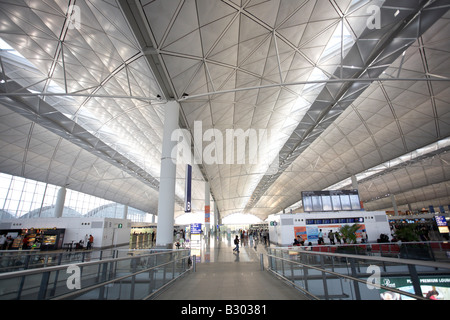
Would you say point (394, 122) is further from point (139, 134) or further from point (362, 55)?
point (139, 134)

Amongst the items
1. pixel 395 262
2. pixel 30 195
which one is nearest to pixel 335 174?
pixel 395 262

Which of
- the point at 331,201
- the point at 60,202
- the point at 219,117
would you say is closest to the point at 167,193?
the point at 219,117

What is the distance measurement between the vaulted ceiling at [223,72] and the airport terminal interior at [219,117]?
0.10 metres

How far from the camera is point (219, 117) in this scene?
62.1 feet

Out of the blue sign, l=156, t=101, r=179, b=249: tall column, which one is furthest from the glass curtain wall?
l=156, t=101, r=179, b=249: tall column

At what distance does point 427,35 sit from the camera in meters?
15.3

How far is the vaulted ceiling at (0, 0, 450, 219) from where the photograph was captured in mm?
10547

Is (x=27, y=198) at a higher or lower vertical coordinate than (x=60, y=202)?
higher

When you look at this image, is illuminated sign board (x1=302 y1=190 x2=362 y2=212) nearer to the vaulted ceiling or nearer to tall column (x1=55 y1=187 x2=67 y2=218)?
the vaulted ceiling

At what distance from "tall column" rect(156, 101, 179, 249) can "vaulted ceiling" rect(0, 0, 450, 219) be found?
2048 mm

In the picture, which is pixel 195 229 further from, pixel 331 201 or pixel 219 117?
pixel 219 117

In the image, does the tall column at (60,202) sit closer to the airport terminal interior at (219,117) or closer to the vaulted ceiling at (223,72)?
the airport terminal interior at (219,117)

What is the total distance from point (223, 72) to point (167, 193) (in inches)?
311
